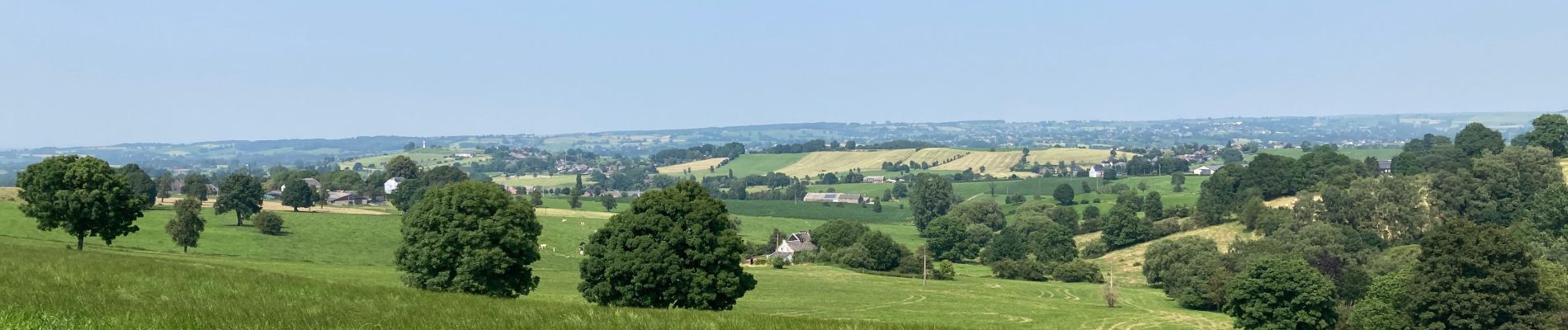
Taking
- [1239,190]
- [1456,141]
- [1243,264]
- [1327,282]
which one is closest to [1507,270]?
[1327,282]

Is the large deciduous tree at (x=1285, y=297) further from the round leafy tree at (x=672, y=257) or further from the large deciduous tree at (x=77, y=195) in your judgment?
the large deciduous tree at (x=77, y=195)

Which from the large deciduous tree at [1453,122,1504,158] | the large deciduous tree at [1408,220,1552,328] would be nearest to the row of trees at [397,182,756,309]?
the large deciduous tree at [1408,220,1552,328]

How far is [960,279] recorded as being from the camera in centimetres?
12244

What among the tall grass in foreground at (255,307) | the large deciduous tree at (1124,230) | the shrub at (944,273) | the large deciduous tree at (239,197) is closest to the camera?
the tall grass in foreground at (255,307)

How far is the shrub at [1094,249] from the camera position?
522ft

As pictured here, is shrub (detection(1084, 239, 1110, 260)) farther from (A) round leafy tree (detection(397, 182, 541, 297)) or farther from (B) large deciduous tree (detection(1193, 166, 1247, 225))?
(A) round leafy tree (detection(397, 182, 541, 297))

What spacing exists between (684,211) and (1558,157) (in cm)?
15592

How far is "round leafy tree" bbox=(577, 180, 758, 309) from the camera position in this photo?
51469mm

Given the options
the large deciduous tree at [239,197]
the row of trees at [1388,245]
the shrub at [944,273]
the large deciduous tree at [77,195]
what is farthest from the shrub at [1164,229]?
the large deciduous tree at [77,195]

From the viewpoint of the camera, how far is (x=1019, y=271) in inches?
5261

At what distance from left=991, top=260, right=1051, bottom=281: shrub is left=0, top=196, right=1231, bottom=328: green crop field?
4095 millimetres

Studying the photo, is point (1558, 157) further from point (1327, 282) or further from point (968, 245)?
point (1327, 282)

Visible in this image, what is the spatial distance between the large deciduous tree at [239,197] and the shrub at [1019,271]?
7666 cm

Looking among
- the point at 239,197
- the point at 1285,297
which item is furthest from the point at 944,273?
the point at 239,197
